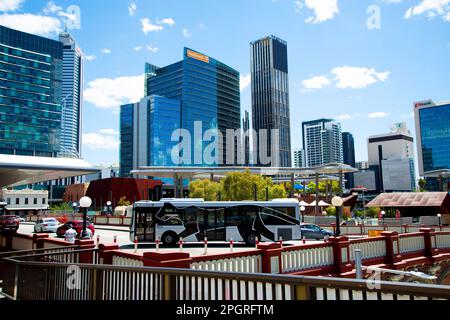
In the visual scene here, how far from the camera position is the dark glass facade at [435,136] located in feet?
591

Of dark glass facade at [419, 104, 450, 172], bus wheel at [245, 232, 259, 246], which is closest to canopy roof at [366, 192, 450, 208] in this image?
bus wheel at [245, 232, 259, 246]

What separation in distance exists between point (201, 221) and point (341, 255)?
499 inches

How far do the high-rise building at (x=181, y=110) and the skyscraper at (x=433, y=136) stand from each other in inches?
3789

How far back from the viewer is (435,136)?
184 m

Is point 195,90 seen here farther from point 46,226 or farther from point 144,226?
point 144,226

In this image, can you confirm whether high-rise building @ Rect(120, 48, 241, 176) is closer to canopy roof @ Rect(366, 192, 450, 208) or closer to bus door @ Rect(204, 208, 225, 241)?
canopy roof @ Rect(366, 192, 450, 208)

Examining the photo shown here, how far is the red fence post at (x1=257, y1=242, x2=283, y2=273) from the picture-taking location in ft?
38.3

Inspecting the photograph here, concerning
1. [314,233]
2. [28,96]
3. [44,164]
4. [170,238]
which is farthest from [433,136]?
[44,164]

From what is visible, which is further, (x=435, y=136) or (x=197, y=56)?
(x=435, y=136)

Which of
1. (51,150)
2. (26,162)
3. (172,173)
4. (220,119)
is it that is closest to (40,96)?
(51,150)

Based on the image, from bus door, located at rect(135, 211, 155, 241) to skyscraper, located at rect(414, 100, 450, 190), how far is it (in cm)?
18042

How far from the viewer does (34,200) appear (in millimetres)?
116312

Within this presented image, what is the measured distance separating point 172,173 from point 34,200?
54.1m
